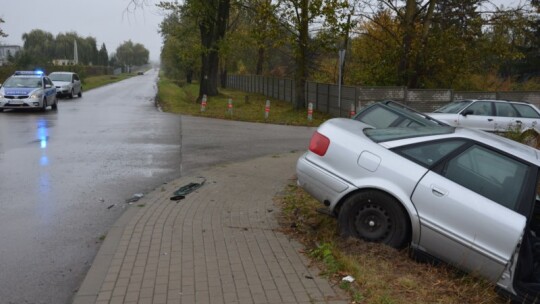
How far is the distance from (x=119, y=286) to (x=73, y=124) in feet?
45.9

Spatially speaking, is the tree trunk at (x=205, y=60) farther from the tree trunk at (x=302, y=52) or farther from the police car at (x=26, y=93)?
the police car at (x=26, y=93)

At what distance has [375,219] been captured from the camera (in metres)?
5.01

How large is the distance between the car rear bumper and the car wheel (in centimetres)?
13

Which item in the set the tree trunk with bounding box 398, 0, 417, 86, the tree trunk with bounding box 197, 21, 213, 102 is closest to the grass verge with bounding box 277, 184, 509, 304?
the tree trunk with bounding box 398, 0, 417, 86

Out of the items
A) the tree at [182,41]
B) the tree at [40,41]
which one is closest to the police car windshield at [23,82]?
the tree at [182,41]

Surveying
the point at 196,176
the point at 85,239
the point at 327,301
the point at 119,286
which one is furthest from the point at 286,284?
the point at 196,176

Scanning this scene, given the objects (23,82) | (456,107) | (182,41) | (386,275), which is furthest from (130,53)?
(386,275)

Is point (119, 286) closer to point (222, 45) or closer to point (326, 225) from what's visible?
point (326, 225)

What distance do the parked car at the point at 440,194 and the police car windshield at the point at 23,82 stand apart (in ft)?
65.2

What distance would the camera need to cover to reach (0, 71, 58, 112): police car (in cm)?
2056

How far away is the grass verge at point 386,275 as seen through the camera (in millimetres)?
3949

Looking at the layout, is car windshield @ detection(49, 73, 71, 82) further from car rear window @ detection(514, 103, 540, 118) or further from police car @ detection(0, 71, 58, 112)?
car rear window @ detection(514, 103, 540, 118)

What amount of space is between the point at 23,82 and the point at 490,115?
19.0 m

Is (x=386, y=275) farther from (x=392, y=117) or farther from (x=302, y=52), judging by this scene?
(x=302, y=52)
